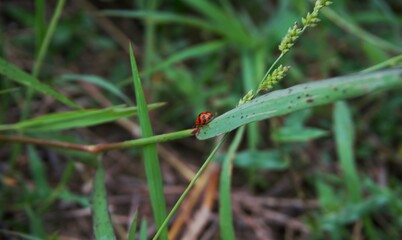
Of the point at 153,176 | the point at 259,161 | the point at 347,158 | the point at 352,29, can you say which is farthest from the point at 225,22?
the point at 153,176

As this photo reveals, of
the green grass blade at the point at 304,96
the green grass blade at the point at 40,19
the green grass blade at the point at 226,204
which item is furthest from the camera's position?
the green grass blade at the point at 40,19

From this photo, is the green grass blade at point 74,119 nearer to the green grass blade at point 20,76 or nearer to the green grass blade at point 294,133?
the green grass blade at point 20,76

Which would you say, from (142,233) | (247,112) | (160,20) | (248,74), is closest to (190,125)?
(248,74)

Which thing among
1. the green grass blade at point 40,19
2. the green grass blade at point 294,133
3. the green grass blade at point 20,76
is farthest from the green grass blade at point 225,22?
the green grass blade at point 20,76

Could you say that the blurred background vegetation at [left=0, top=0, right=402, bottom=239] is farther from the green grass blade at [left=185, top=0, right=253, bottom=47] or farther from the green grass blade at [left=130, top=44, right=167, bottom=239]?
the green grass blade at [left=130, top=44, right=167, bottom=239]

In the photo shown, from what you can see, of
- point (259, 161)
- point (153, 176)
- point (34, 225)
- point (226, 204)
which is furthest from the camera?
point (259, 161)

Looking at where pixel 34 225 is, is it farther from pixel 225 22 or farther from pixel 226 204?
Result: pixel 225 22

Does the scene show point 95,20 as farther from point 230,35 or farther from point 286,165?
point 286,165
